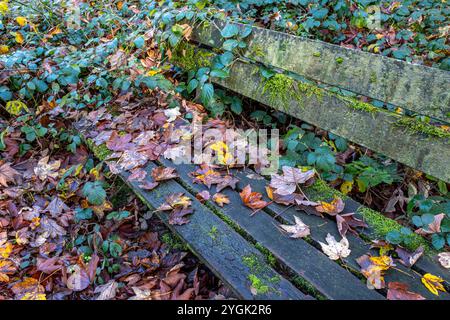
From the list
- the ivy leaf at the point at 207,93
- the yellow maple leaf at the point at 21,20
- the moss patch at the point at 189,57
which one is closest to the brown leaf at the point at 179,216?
the ivy leaf at the point at 207,93

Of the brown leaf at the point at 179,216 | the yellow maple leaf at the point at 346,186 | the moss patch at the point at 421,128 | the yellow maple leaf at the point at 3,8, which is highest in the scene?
the yellow maple leaf at the point at 3,8

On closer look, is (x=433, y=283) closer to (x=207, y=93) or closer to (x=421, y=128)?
(x=421, y=128)

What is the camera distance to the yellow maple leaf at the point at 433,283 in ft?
4.36

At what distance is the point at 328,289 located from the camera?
132 centimetres

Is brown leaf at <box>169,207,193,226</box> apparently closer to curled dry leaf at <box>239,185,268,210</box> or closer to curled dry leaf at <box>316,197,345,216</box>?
curled dry leaf at <box>239,185,268,210</box>

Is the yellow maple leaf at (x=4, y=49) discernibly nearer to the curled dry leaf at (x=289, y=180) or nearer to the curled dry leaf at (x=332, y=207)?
the curled dry leaf at (x=289, y=180)

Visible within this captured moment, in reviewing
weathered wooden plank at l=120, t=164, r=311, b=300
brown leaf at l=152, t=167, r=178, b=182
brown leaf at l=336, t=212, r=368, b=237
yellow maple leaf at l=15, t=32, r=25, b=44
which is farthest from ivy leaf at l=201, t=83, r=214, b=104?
yellow maple leaf at l=15, t=32, r=25, b=44

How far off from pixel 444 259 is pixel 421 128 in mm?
687

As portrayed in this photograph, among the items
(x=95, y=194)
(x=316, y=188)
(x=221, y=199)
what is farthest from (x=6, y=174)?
(x=316, y=188)

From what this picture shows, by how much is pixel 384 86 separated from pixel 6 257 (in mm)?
2440

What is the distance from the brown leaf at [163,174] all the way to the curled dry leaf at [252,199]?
47 centimetres

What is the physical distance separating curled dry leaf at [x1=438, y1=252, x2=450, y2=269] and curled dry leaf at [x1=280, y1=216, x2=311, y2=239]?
581mm

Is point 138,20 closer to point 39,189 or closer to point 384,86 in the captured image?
Result: point 39,189

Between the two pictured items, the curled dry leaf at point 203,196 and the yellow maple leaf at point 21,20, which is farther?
the yellow maple leaf at point 21,20
